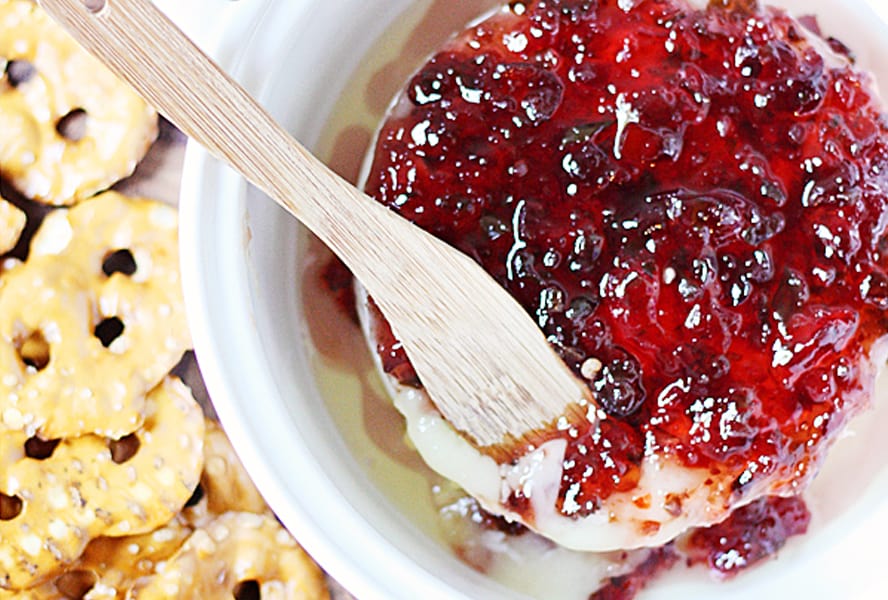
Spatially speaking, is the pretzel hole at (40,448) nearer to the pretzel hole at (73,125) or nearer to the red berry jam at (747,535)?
the pretzel hole at (73,125)

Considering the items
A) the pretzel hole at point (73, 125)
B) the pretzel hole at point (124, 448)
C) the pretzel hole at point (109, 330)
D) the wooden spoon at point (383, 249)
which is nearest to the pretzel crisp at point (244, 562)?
the pretzel hole at point (124, 448)

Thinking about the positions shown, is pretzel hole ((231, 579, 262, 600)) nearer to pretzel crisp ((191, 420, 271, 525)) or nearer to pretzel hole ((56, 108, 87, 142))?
pretzel crisp ((191, 420, 271, 525))

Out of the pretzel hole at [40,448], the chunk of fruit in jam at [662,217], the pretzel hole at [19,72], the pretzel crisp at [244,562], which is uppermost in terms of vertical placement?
the chunk of fruit in jam at [662,217]

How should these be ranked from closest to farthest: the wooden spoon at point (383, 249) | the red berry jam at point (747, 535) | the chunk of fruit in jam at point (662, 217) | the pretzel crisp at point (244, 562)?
1. the wooden spoon at point (383, 249)
2. the chunk of fruit in jam at point (662, 217)
3. the red berry jam at point (747, 535)
4. the pretzel crisp at point (244, 562)

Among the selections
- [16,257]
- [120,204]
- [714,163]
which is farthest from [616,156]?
[16,257]

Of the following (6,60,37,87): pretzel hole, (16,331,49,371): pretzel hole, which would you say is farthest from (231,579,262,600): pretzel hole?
(6,60,37,87): pretzel hole

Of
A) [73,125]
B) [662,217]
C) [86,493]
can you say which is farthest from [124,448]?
[662,217]

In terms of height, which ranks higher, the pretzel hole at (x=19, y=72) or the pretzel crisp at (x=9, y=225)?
the pretzel hole at (x=19, y=72)
